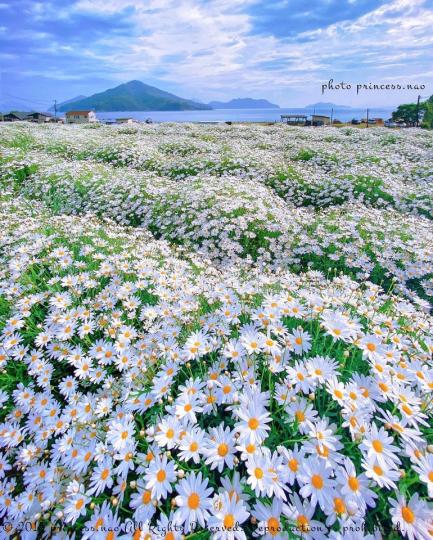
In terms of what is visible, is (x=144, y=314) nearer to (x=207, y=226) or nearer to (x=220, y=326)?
(x=220, y=326)

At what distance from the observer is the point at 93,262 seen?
13.2ft

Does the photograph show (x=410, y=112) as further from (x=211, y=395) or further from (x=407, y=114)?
(x=211, y=395)

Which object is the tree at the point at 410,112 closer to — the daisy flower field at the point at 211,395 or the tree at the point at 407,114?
the tree at the point at 407,114

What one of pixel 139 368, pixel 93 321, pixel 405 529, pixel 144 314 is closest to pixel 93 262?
pixel 93 321

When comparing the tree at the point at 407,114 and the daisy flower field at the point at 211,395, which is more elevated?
the tree at the point at 407,114

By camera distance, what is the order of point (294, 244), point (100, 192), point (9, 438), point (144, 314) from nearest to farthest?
point (9, 438) < point (144, 314) < point (294, 244) < point (100, 192)

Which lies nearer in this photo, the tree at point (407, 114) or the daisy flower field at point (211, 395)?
the daisy flower field at point (211, 395)

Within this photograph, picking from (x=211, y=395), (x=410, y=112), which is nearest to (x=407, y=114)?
(x=410, y=112)

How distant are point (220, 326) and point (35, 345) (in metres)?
1.93

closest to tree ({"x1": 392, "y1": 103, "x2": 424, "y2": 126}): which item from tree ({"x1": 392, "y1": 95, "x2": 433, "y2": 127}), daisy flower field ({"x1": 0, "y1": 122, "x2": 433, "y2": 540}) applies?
tree ({"x1": 392, "y1": 95, "x2": 433, "y2": 127})

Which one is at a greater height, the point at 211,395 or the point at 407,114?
the point at 407,114

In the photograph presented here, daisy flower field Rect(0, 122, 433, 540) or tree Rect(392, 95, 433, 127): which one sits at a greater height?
tree Rect(392, 95, 433, 127)

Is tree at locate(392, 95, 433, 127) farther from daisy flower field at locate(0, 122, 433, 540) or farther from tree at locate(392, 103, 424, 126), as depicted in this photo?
daisy flower field at locate(0, 122, 433, 540)

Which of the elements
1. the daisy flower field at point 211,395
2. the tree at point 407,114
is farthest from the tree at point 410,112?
the daisy flower field at point 211,395
